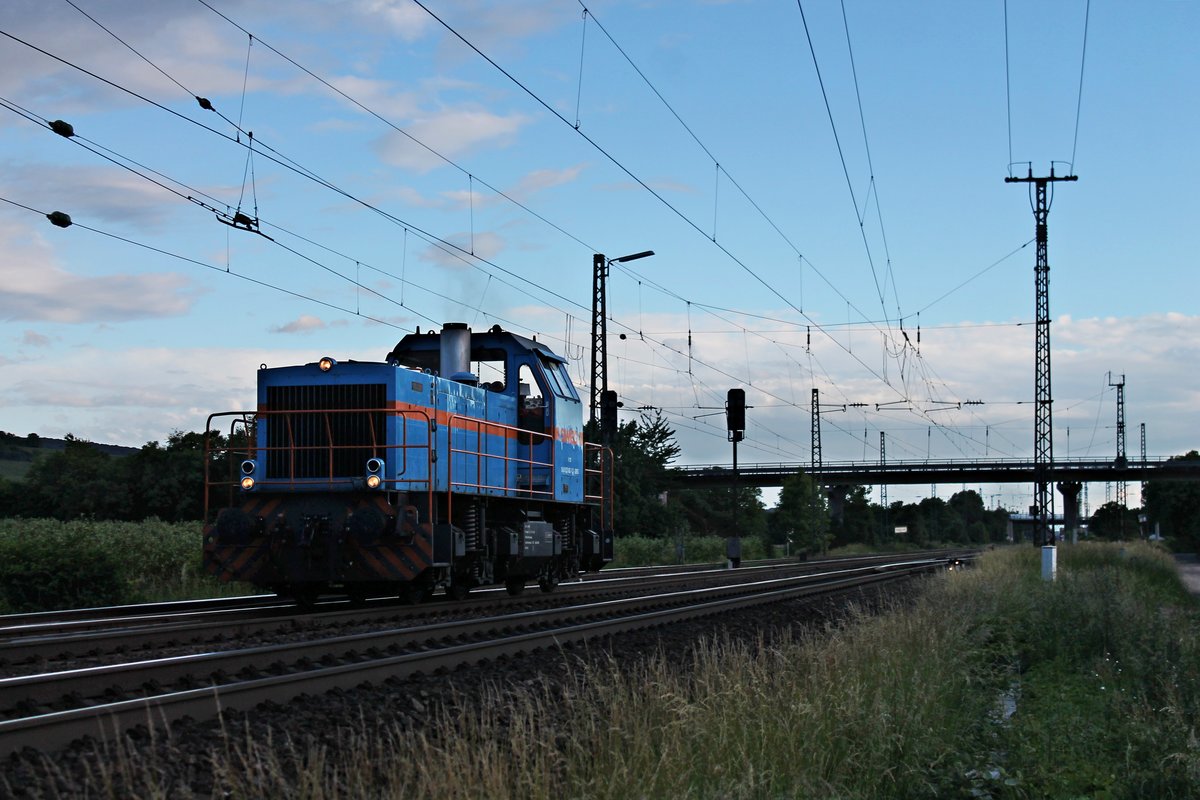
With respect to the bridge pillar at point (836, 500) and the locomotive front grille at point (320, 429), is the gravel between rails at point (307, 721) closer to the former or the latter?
the locomotive front grille at point (320, 429)

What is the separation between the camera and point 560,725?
735cm

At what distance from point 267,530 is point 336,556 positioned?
97 cm

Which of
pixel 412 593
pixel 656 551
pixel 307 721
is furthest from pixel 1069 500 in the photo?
pixel 307 721

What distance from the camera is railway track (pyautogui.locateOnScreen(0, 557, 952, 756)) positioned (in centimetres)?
665

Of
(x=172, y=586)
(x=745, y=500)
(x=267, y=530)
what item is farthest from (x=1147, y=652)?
(x=745, y=500)

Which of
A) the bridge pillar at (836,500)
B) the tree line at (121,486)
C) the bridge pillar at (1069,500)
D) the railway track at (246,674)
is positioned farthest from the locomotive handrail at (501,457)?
the bridge pillar at (836,500)

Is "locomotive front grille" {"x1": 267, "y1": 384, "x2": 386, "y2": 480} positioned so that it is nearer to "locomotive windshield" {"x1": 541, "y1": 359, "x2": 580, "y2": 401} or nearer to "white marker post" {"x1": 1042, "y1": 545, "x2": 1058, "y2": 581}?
"locomotive windshield" {"x1": 541, "y1": 359, "x2": 580, "y2": 401}

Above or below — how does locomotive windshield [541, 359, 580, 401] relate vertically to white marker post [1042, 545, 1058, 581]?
above

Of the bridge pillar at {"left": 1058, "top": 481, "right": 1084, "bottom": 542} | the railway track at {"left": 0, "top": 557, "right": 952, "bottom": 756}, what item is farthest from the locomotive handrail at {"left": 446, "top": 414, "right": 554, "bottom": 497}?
the bridge pillar at {"left": 1058, "top": 481, "right": 1084, "bottom": 542}

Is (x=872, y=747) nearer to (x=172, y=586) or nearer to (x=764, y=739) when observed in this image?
(x=764, y=739)

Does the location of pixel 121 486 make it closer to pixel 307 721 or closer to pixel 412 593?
pixel 412 593

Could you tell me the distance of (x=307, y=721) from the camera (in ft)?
23.6

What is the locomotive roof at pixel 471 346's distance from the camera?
1823 cm

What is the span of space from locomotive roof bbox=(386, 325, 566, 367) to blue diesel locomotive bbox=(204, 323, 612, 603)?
2cm
